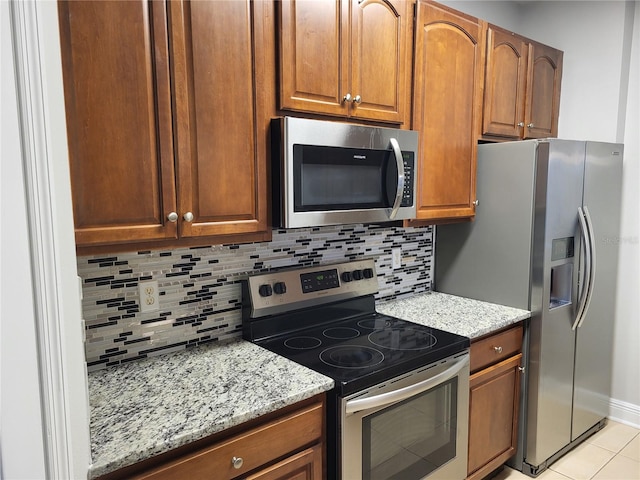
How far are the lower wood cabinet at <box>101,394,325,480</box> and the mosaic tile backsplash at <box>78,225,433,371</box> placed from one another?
0.55 m

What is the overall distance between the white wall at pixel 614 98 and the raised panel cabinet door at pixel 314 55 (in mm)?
1279

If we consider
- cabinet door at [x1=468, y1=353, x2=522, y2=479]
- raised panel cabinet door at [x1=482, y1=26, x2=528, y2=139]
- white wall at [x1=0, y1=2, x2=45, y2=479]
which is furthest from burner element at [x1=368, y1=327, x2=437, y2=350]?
white wall at [x1=0, y1=2, x2=45, y2=479]

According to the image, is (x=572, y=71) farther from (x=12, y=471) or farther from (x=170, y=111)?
(x=12, y=471)

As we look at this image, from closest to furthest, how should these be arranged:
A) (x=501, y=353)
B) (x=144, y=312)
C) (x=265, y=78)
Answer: (x=265, y=78), (x=144, y=312), (x=501, y=353)

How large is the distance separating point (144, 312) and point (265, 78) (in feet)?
3.08

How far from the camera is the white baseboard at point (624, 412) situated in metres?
2.75

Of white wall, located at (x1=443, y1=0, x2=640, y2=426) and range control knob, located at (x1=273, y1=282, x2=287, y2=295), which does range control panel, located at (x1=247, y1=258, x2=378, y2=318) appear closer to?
range control knob, located at (x1=273, y1=282, x2=287, y2=295)

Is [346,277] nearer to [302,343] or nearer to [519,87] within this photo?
[302,343]

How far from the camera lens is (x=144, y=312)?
5.27 feet

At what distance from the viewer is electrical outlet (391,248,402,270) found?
2.43 metres

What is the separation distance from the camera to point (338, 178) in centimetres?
168

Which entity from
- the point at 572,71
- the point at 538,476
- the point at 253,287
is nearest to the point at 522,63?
the point at 572,71

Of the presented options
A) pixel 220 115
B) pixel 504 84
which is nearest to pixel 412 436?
pixel 220 115

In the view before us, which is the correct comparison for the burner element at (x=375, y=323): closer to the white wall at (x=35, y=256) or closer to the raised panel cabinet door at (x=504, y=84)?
the raised panel cabinet door at (x=504, y=84)
